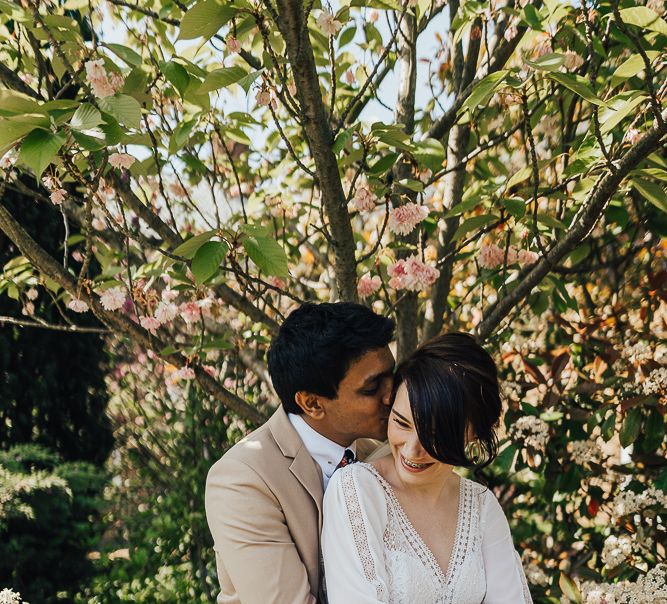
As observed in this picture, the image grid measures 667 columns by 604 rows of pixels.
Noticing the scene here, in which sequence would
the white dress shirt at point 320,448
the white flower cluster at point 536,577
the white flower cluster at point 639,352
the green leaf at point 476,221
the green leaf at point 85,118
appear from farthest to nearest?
the white flower cluster at point 536,577 → the white flower cluster at point 639,352 → the green leaf at point 476,221 → the white dress shirt at point 320,448 → the green leaf at point 85,118

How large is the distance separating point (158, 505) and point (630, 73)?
3.46 metres

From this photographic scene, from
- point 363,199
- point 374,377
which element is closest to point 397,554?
point 374,377

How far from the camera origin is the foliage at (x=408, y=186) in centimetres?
188

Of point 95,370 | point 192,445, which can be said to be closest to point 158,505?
point 192,445

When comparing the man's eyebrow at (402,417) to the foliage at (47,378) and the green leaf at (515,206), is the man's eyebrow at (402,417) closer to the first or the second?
the green leaf at (515,206)

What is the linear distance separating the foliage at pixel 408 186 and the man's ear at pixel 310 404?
0.32 metres

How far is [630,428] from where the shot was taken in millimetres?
2605

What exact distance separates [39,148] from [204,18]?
61cm

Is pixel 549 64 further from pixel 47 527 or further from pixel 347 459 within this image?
pixel 47 527

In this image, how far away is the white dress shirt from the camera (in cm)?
195

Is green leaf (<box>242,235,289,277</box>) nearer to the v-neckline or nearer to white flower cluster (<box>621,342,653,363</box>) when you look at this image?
the v-neckline

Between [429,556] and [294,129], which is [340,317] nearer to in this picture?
[429,556]

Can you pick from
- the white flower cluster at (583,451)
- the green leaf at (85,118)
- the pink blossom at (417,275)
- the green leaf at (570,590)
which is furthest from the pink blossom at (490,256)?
the green leaf at (85,118)

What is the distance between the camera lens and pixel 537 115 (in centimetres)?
270
